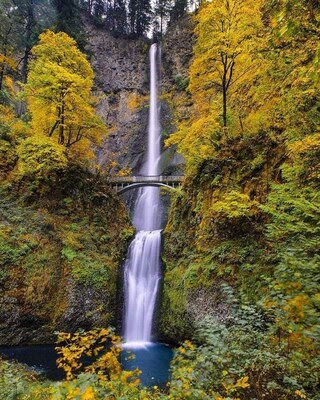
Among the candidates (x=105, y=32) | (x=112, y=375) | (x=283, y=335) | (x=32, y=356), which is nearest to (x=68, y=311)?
(x=32, y=356)

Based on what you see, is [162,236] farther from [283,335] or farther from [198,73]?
[283,335]

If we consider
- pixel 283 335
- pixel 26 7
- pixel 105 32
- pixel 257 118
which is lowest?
pixel 283 335

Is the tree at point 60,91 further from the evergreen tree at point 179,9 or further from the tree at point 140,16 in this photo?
the tree at point 140,16

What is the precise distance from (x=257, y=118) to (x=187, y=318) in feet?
27.8

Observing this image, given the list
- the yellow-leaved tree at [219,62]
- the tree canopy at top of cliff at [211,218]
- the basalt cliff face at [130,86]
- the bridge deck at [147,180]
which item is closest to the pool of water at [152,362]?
the tree canopy at top of cliff at [211,218]

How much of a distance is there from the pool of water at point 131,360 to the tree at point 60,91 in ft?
36.9

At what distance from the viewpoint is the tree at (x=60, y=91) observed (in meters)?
15.8

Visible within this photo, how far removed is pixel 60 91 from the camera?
635 inches

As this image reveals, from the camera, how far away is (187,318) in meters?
11.2

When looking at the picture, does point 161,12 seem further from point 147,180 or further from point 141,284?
point 141,284

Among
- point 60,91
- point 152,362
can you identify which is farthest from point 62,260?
point 60,91

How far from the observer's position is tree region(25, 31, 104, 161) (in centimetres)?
1580

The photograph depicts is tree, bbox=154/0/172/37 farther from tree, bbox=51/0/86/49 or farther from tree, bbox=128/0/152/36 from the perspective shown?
tree, bbox=51/0/86/49

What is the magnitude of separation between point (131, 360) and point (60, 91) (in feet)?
45.3
